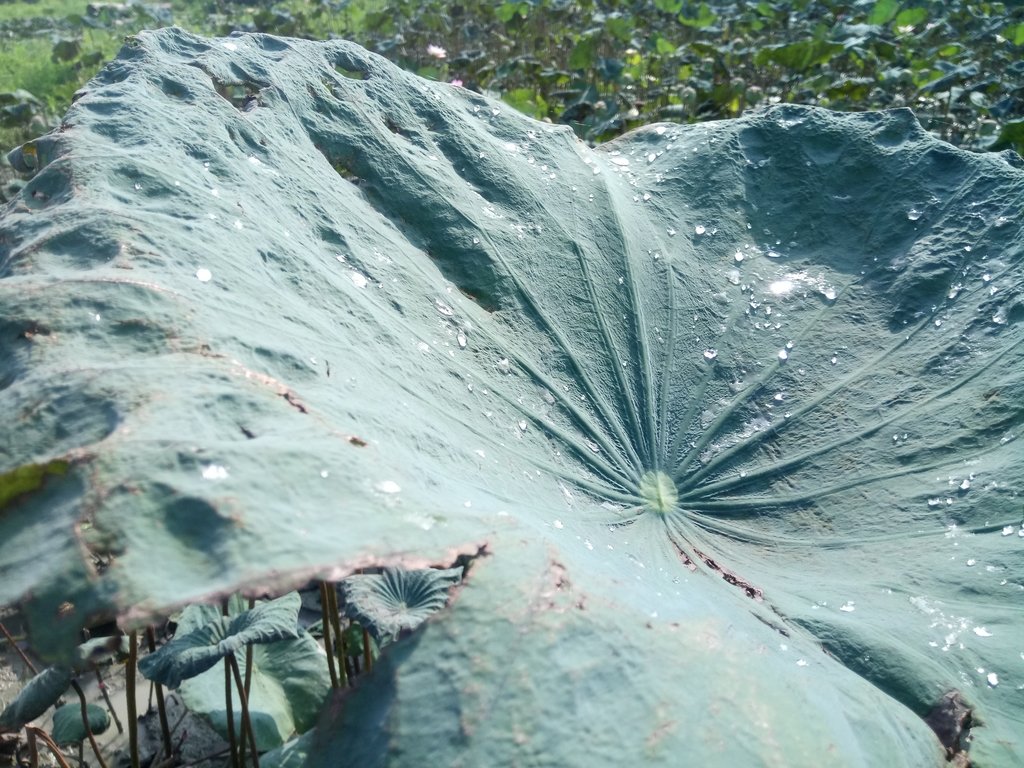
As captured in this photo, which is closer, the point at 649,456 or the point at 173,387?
the point at 173,387

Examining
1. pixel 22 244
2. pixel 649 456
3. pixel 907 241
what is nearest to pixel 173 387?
pixel 22 244

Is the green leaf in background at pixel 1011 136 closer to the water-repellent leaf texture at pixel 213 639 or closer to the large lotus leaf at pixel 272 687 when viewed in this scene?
the large lotus leaf at pixel 272 687

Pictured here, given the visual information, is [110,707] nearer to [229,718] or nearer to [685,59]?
[229,718]

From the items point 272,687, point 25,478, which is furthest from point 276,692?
point 25,478

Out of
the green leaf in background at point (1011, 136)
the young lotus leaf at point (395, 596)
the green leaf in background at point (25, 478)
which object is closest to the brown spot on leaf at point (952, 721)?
the young lotus leaf at point (395, 596)

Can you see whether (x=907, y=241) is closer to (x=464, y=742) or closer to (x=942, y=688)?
(x=942, y=688)

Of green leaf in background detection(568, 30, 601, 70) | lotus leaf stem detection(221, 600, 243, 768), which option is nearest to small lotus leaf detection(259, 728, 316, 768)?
lotus leaf stem detection(221, 600, 243, 768)

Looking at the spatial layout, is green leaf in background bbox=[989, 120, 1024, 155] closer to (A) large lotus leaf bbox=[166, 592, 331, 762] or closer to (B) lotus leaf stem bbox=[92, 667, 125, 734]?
(A) large lotus leaf bbox=[166, 592, 331, 762]
